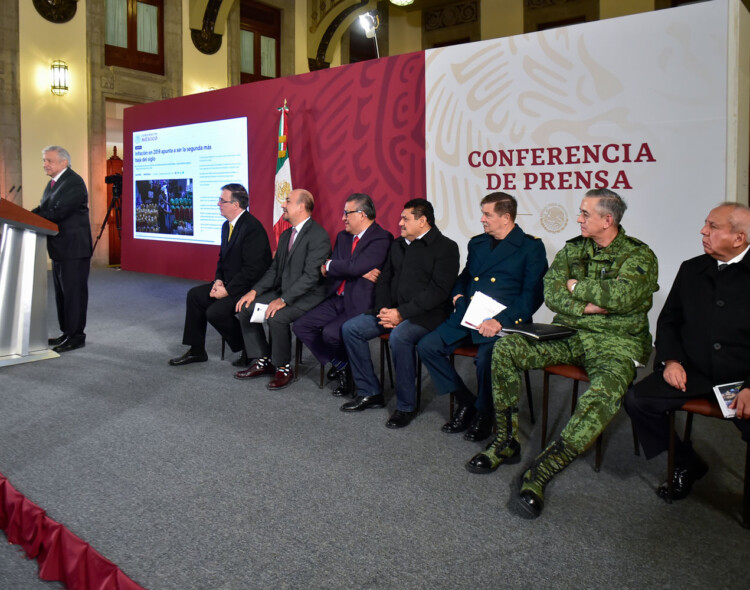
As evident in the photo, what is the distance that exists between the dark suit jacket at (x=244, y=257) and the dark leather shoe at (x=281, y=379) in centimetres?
69

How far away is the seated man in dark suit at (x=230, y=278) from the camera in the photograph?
427cm

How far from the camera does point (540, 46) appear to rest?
5.05 meters

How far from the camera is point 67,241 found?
15.5 feet

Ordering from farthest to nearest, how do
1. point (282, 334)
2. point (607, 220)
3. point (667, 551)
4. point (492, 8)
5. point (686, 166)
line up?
point (492, 8)
point (686, 166)
point (282, 334)
point (607, 220)
point (667, 551)

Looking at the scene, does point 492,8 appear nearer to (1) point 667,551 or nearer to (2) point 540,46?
(2) point 540,46

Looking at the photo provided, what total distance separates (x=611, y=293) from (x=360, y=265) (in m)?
1.53

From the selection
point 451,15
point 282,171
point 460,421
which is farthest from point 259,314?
point 451,15

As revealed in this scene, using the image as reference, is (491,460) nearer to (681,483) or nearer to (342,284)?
(681,483)

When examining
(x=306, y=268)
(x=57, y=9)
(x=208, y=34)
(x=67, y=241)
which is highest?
(x=208, y=34)

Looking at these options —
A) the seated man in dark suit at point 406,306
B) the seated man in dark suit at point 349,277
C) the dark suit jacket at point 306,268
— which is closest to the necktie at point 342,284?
the seated man in dark suit at point 349,277

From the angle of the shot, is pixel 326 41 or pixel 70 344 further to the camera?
pixel 326 41

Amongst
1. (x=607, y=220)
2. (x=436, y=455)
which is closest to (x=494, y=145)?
(x=607, y=220)

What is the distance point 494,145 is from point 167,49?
26.7 ft

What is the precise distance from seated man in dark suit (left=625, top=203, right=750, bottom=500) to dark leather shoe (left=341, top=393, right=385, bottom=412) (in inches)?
55.7
